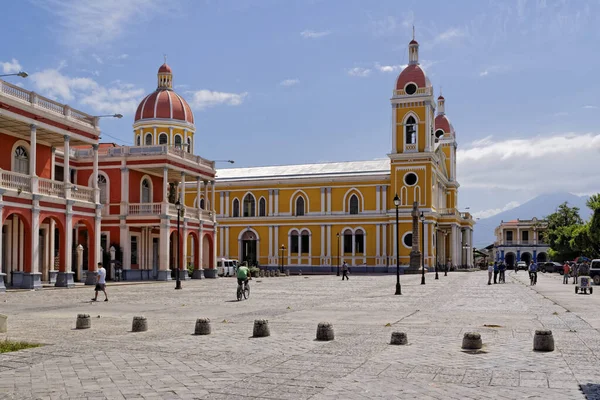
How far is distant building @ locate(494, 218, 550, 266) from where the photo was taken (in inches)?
4931

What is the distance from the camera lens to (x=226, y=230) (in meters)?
78.3

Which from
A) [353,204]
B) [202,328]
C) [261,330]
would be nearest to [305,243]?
[353,204]

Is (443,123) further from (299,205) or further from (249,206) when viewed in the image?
(249,206)

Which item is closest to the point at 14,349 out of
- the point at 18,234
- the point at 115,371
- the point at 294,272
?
the point at 115,371

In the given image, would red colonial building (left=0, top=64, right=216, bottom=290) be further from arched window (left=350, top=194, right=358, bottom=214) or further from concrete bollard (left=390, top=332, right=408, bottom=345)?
concrete bollard (left=390, top=332, right=408, bottom=345)

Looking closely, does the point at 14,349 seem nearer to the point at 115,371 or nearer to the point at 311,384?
the point at 115,371

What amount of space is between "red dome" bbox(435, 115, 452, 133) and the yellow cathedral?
1164 centimetres

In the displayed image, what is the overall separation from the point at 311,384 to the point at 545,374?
336cm

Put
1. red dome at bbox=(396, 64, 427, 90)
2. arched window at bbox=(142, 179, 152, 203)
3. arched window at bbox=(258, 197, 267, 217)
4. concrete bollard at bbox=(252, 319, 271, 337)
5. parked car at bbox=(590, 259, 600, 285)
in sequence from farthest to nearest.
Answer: arched window at bbox=(258, 197, 267, 217), red dome at bbox=(396, 64, 427, 90), arched window at bbox=(142, 179, 152, 203), parked car at bbox=(590, 259, 600, 285), concrete bollard at bbox=(252, 319, 271, 337)

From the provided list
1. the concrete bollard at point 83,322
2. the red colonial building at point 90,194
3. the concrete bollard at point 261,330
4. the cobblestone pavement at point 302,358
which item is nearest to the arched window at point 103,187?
the red colonial building at point 90,194

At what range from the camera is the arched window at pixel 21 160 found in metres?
35.5

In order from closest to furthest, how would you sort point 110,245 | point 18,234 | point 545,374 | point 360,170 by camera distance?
point 545,374, point 18,234, point 110,245, point 360,170

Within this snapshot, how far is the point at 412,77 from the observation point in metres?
72.2

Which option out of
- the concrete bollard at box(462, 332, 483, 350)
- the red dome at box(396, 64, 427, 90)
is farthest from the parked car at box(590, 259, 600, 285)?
the red dome at box(396, 64, 427, 90)
